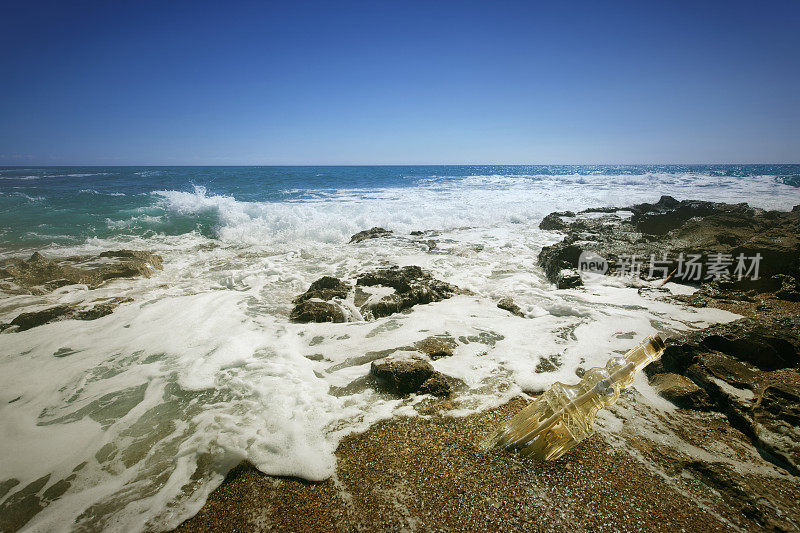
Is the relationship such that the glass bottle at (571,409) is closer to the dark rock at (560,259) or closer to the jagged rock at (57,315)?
the dark rock at (560,259)

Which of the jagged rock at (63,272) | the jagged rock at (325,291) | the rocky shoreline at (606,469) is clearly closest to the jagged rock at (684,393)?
the rocky shoreline at (606,469)

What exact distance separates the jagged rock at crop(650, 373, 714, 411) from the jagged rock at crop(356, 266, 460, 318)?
9.34 feet

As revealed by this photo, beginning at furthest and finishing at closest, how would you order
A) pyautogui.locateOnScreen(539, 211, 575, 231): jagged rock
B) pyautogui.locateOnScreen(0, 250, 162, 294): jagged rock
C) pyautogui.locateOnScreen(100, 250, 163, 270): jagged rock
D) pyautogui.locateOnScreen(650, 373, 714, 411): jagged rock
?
pyautogui.locateOnScreen(539, 211, 575, 231): jagged rock
pyautogui.locateOnScreen(100, 250, 163, 270): jagged rock
pyautogui.locateOnScreen(0, 250, 162, 294): jagged rock
pyautogui.locateOnScreen(650, 373, 714, 411): jagged rock

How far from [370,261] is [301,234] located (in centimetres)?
444

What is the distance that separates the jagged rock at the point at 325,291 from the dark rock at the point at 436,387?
2763 mm

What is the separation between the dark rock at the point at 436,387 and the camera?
8.35 feet

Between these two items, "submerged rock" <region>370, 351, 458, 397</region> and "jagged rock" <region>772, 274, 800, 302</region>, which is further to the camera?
"jagged rock" <region>772, 274, 800, 302</region>

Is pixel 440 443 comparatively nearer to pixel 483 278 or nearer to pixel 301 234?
pixel 483 278

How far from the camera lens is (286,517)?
162 cm

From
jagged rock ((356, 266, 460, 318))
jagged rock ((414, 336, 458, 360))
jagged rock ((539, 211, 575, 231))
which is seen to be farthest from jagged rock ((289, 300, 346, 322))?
jagged rock ((539, 211, 575, 231))

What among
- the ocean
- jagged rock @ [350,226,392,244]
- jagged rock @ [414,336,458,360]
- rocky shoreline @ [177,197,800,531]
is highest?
jagged rock @ [350,226,392,244]

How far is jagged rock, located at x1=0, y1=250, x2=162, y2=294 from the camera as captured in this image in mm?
5867

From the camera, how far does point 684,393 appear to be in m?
2.38

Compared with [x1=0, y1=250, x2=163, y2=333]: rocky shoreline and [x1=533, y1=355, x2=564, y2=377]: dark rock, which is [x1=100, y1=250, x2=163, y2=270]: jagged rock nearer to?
[x1=0, y1=250, x2=163, y2=333]: rocky shoreline
